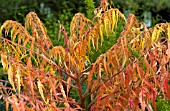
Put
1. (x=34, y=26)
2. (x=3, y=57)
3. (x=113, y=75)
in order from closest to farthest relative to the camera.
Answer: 1. (x=3, y=57)
2. (x=113, y=75)
3. (x=34, y=26)

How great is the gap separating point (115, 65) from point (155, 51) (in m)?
0.20

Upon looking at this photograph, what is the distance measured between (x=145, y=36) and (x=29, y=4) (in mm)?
6442

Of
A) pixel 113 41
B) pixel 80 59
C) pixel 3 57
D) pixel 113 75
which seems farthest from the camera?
pixel 113 41

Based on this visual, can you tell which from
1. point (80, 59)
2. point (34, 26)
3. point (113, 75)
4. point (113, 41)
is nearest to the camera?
point (113, 75)

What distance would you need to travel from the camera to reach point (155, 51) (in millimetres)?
2125

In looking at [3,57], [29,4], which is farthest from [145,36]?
[29,4]

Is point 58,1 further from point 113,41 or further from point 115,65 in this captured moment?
point 115,65

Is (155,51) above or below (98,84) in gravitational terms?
above

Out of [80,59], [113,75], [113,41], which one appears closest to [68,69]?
[80,59]

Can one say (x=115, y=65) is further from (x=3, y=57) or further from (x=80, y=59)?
(x=3, y=57)

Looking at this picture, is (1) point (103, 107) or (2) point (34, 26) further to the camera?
(2) point (34, 26)

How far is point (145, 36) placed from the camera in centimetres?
222

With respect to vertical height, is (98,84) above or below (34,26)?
below

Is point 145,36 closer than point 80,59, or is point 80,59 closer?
point 145,36
